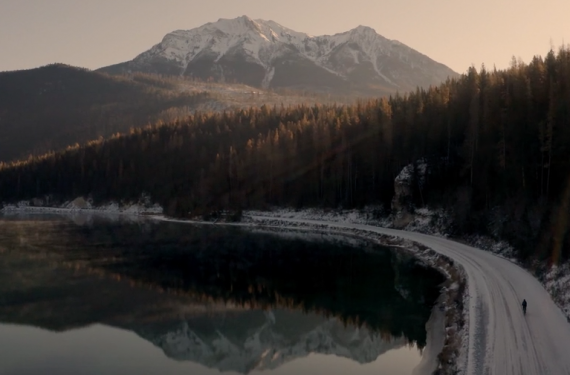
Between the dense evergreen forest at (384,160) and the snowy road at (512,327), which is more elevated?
the dense evergreen forest at (384,160)

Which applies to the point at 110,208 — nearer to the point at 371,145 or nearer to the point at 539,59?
the point at 371,145

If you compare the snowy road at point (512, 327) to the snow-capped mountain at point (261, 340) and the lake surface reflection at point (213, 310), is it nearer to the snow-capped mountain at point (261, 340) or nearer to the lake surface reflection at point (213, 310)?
the lake surface reflection at point (213, 310)

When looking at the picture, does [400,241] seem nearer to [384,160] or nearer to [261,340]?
[384,160]

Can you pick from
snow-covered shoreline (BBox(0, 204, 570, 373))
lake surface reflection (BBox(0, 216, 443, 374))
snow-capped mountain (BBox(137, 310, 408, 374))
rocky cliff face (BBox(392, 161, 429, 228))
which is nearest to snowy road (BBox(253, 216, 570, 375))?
snow-covered shoreline (BBox(0, 204, 570, 373))

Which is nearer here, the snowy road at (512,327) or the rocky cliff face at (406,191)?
the snowy road at (512,327)

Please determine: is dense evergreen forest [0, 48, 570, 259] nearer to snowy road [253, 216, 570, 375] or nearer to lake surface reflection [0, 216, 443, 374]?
snowy road [253, 216, 570, 375]

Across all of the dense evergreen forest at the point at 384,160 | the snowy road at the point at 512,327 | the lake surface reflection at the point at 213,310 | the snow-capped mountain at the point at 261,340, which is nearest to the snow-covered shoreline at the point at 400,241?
the snowy road at the point at 512,327
